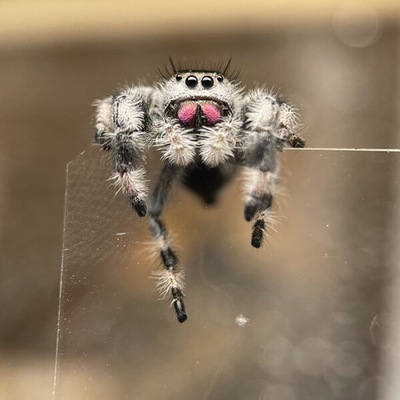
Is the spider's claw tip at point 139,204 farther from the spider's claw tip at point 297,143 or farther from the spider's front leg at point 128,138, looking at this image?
the spider's claw tip at point 297,143

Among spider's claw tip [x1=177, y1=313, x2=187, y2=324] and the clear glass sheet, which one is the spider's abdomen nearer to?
the clear glass sheet

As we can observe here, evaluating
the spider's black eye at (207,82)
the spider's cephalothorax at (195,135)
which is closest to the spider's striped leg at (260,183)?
the spider's cephalothorax at (195,135)

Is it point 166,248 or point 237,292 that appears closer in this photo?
point 166,248

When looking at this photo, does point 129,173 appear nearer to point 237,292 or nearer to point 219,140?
point 219,140

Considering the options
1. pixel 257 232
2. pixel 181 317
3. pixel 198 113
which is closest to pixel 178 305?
pixel 181 317

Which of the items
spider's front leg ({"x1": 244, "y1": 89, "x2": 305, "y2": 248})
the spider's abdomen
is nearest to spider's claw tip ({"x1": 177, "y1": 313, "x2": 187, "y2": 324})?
spider's front leg ({"x1": 244, "y1": 89, "x2": 305, "y2": 248})

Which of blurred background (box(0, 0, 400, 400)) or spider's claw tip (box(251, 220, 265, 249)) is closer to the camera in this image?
spider's claw tip (box(251, 220, 265, 249))
